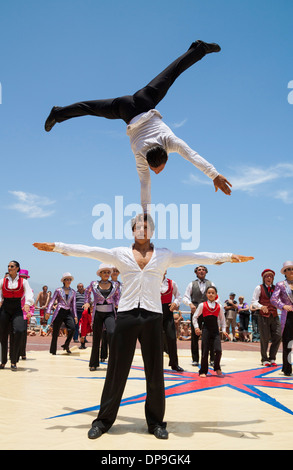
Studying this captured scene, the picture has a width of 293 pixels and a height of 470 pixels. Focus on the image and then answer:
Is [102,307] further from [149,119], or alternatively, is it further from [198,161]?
[198,161]

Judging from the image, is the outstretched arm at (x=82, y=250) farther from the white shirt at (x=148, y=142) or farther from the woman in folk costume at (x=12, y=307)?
the woman in folk costume at (x=12, y=307)

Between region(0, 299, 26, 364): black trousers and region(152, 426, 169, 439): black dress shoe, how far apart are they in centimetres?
474

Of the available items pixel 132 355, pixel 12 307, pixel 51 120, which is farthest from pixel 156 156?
pixel 12 307

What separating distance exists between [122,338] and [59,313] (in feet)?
23.2

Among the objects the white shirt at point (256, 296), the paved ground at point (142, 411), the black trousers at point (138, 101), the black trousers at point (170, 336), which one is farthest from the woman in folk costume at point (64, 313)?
the black trousers at point (138, 101)

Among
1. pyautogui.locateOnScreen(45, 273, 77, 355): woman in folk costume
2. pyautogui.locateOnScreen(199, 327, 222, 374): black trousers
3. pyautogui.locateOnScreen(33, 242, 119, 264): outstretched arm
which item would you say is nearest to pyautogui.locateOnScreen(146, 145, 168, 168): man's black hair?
pyautogui.locateOnScreen(33, 242, 119, 264): outstretched arm

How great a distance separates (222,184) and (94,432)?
2638 millimetres

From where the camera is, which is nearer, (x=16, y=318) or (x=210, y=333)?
(x=210, y=333)

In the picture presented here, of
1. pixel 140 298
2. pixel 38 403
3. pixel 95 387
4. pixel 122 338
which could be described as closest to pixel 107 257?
pixel 140 298

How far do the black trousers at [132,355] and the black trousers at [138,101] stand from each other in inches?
96.9

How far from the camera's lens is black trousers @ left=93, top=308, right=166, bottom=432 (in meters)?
3.94

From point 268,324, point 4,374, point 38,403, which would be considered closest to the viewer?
point 38,403
